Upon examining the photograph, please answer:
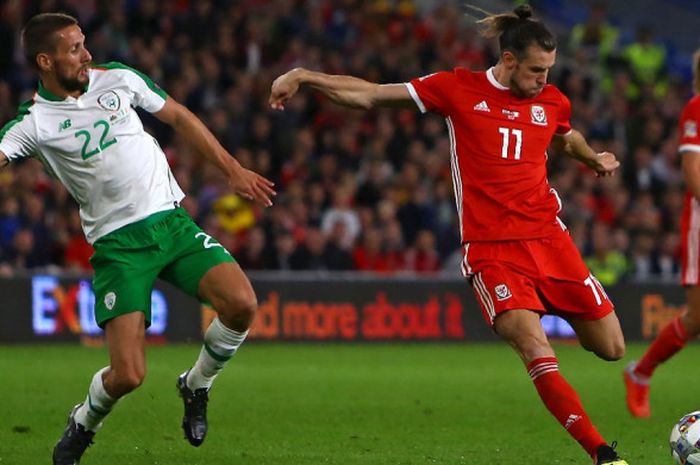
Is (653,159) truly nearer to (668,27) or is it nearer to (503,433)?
(668,27)

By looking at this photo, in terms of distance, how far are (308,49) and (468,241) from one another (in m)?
13.2

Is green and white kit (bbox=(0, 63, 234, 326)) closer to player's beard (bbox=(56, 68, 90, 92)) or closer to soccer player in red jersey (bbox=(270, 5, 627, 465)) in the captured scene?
player's beard (bbox=(56, 68, 90, 92))

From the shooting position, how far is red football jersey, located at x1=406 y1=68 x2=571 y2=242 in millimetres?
7508

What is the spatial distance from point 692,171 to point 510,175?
215cm

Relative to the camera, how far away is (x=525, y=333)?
7.14 metres

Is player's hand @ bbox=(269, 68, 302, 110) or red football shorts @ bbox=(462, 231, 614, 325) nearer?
player's hand @ bbox=(269, 68, 302, 110)

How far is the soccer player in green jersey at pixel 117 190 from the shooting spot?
23.6 feet

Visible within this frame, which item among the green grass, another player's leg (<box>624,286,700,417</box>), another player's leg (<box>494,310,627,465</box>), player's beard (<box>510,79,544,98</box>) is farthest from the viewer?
another player's leg (<box>624,286,700,417</box>)

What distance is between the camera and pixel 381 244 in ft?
59.3

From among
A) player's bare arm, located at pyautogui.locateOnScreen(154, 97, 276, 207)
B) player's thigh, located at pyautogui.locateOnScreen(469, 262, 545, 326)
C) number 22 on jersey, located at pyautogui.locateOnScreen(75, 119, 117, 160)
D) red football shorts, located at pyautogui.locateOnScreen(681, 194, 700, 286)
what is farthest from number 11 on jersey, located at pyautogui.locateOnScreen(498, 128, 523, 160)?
red football shorts, located at pyautogui.locateOnScreen(681, 194, 700, 286)

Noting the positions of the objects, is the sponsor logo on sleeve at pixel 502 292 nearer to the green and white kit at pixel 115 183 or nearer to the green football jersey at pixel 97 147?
the green and white kit at pixel 115 183

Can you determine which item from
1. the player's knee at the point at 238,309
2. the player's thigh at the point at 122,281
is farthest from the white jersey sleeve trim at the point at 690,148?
the player's thigh at the point at 122,281

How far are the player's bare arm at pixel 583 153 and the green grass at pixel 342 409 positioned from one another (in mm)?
1647

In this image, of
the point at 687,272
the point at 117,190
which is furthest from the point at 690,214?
the point at 117,190
